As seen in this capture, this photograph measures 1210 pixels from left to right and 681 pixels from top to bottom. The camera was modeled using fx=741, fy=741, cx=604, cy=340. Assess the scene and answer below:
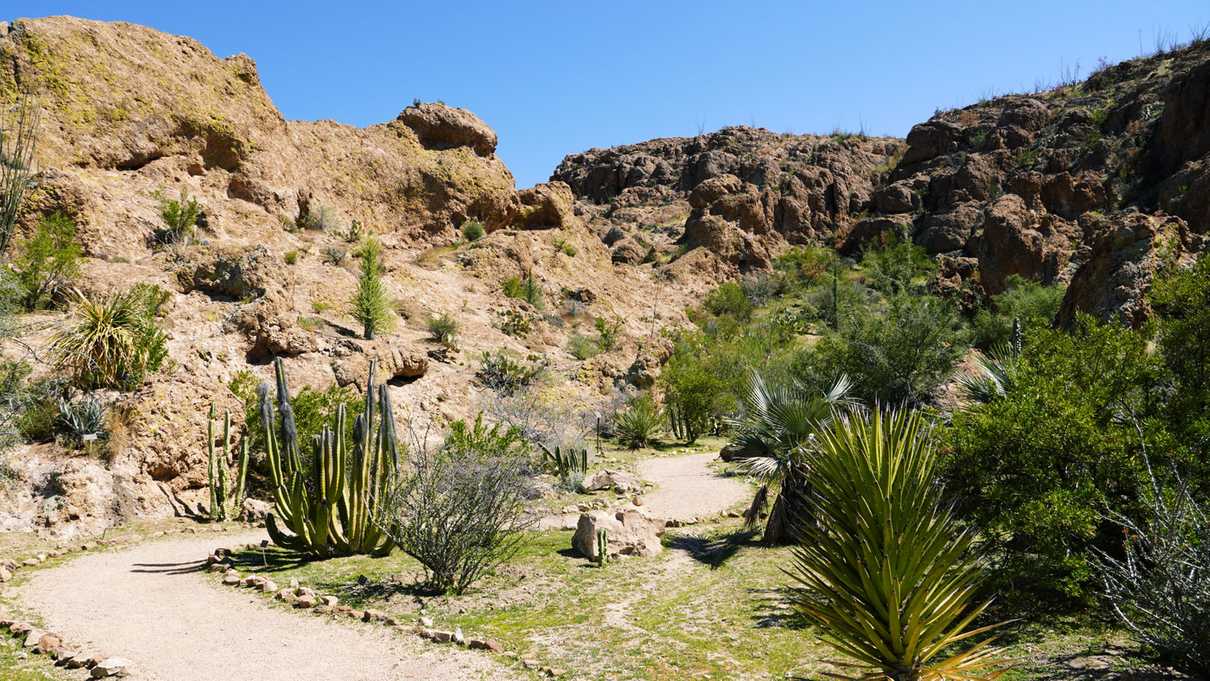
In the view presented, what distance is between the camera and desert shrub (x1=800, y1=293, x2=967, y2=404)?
18.5 m

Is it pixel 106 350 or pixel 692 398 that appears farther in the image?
pixel 692 398

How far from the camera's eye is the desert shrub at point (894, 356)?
1845cm

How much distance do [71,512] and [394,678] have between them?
7698 millimetres

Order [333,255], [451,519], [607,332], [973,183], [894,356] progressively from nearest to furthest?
[451,519]
[894,356]
[333,255]
[607,332]
[973,183]

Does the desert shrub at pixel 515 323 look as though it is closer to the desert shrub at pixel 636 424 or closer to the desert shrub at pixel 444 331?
the desert shrub at pixel 444 331

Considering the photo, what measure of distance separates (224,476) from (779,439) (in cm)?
898

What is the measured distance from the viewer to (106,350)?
39.4 ft

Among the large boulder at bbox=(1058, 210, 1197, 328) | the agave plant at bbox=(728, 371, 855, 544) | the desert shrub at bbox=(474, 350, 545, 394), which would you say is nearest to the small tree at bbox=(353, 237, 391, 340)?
the desert shrub at bbox=(474, 350, 545, 394)

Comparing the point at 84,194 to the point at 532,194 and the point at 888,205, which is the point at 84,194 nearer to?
the point at 532,194

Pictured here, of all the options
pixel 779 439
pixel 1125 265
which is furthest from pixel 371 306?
pixel 1125 265

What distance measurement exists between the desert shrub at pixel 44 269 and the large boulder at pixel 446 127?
20854 millimetres

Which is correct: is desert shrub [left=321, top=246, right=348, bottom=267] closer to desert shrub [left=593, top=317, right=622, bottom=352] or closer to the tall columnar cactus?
desert shrub [left=593, top=317, right=622, bottom=352]

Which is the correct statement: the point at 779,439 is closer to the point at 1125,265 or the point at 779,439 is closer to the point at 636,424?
the point at 636,424

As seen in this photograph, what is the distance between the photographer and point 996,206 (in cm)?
4422
